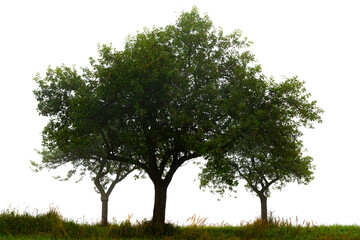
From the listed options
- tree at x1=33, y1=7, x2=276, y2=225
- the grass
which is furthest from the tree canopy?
the grass

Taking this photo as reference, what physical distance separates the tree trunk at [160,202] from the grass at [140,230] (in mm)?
1446

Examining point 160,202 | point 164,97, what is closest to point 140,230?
point 160,202

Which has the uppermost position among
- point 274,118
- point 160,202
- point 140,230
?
point 274,118

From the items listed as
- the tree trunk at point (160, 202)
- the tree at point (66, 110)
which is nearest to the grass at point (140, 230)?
the tree trunk at point (160, 202)

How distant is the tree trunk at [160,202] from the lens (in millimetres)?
22694

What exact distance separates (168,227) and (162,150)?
6224 mm

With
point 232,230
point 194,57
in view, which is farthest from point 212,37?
point 232,230

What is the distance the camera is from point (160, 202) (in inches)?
914

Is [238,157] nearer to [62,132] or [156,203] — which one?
[156,203]

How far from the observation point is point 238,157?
30.8 m

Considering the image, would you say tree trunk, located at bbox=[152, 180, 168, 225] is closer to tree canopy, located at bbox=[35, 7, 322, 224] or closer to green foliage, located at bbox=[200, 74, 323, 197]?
tree canopy, located at bbox=[35, 7, 322, 224]

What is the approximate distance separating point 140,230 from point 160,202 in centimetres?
315

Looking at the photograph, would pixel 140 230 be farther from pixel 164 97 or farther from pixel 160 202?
pixel 164 97

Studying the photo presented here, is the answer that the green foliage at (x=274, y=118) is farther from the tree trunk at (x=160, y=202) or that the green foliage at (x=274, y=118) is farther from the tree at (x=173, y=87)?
the tree trunk at (x=160, y=202)
